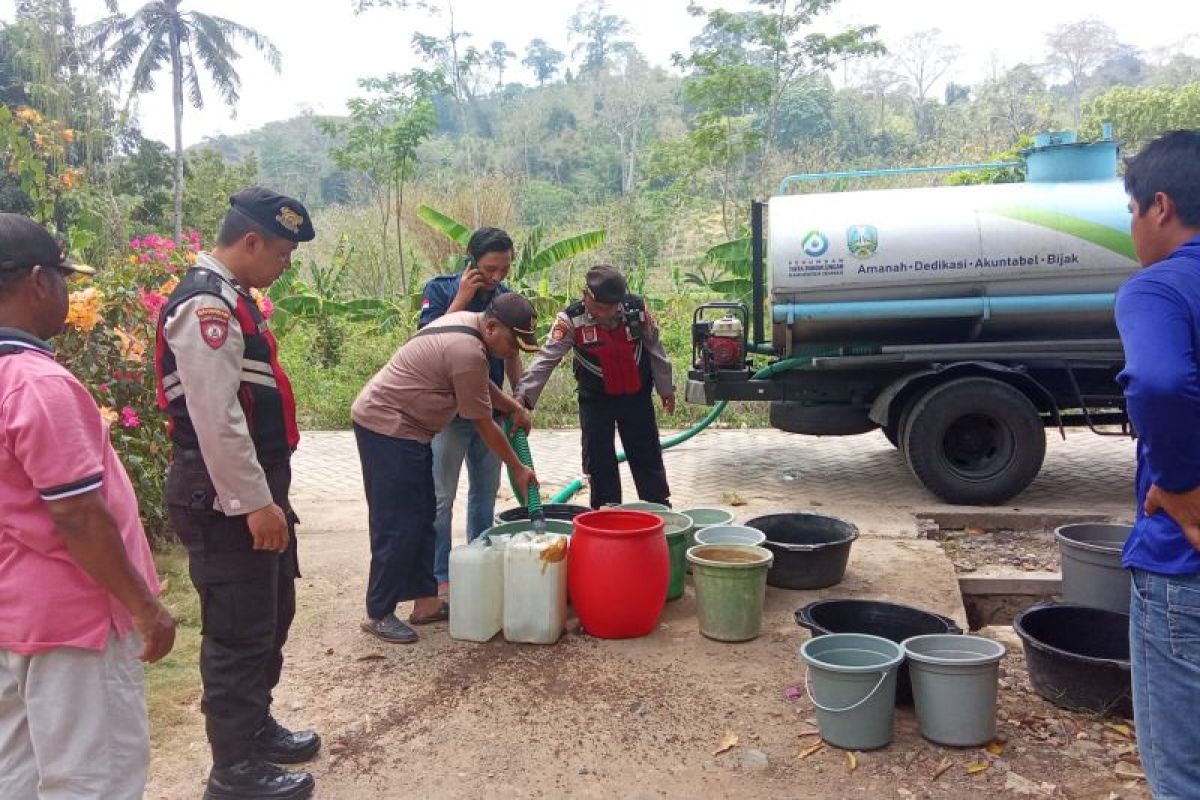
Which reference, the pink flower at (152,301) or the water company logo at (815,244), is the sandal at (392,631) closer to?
the pink flower at (152,301)

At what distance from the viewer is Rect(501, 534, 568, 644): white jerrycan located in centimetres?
418

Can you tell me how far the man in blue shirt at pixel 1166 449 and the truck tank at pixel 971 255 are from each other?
4.41 metres

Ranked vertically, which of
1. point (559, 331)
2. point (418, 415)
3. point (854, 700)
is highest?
point (559, 331)

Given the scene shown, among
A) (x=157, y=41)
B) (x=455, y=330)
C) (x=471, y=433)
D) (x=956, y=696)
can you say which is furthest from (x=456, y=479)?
(x=157, y=41)

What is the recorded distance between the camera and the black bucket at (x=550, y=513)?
16.0ft

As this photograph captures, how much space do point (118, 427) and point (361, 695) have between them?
8.01 ft

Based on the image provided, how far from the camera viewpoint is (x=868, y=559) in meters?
5.43

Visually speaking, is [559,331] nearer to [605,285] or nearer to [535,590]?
[605,285]

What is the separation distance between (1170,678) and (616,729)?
2022 mm

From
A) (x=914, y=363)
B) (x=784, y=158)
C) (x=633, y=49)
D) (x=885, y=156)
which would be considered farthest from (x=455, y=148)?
(x=914, y=363)

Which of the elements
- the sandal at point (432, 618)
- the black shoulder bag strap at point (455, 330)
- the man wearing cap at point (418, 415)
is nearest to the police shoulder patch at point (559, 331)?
the man wearing cap at point (418, 415)

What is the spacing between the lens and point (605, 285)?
16.4 feet

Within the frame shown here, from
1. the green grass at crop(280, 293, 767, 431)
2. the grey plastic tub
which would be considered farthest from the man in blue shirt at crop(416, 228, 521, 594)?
the green grass at crop(280, 293, 767, 431)

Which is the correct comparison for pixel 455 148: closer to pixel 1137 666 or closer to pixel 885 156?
pixel 885 156
